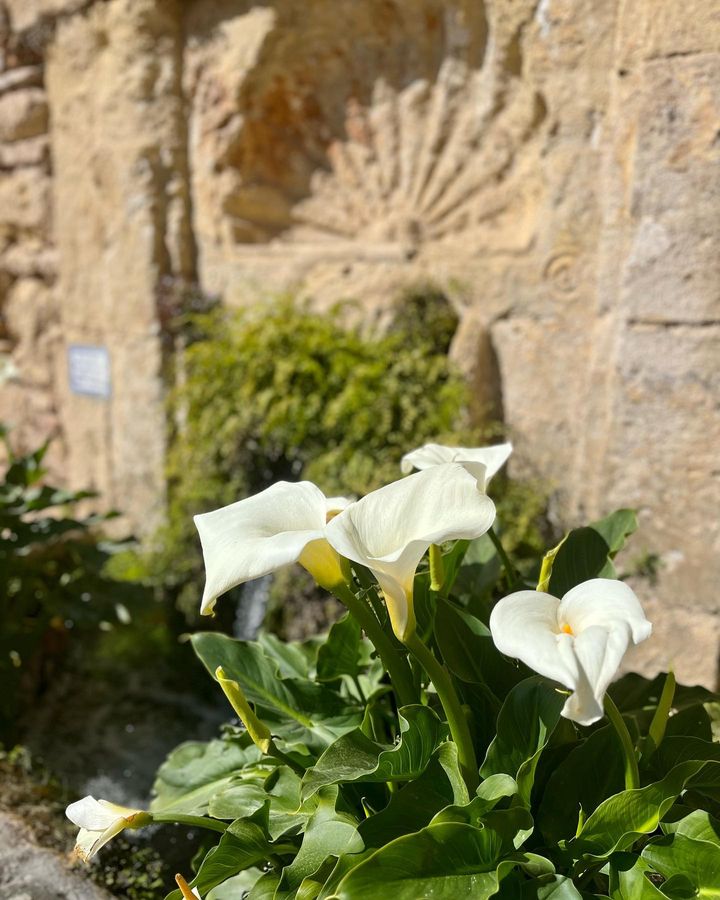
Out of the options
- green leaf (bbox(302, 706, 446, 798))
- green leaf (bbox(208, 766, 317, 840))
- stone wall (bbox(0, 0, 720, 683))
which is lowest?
green leaf (bbox(208, 766, 317, 840))

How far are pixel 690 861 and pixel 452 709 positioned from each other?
32cm

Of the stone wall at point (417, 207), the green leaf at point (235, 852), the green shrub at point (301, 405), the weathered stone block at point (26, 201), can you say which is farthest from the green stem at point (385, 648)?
the weathered stone block at point (26, 201)

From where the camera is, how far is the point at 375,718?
4.39ft

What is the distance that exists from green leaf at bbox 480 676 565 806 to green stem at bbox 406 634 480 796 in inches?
0.7

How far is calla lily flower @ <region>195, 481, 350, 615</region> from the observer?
2.92 feet

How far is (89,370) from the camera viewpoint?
11.9ft

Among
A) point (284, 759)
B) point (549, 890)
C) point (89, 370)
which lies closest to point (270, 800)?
point (284, 759)

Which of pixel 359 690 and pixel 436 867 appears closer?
pixel 436 867

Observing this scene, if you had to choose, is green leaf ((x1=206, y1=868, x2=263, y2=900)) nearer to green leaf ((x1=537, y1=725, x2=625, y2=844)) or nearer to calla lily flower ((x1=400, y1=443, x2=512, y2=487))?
green leaf ((x1=537, y1=725, x2=625, y2=844))

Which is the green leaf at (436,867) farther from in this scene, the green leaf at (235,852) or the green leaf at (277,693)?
the green leaf at (277,693)

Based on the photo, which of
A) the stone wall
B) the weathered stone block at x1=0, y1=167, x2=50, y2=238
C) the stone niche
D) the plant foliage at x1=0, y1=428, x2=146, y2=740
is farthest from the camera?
the weathered stone block at x1=0, y1=167, x2=50, y2=238

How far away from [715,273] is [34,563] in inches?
81.8

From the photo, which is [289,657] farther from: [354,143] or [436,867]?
[354,143]

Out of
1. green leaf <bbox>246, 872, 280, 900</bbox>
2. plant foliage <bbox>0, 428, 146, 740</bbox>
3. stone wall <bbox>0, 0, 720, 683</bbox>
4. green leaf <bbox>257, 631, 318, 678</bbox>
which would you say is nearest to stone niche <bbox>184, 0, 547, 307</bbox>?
stone wall <bbox>0, 0, 720, 683</bbox>
